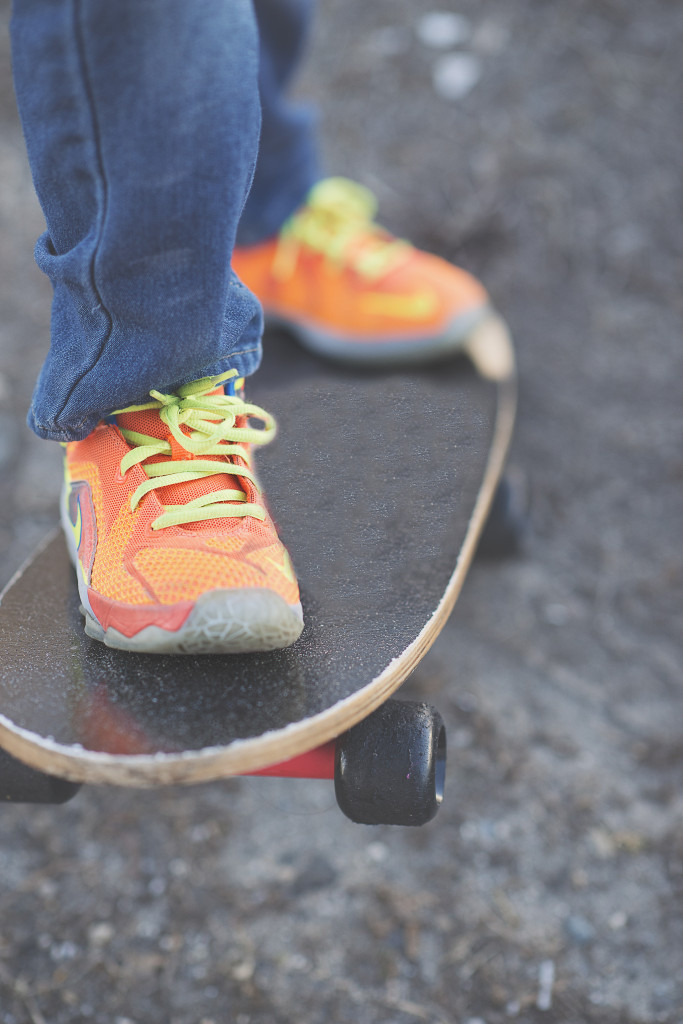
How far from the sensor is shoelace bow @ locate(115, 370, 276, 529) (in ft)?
3.23

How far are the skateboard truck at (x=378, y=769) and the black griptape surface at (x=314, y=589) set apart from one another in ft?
0.32

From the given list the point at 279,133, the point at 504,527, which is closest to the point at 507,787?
the point at 504,527

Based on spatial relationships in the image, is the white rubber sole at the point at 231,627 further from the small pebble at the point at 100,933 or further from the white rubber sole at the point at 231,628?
the small pebble at the point at 100,933

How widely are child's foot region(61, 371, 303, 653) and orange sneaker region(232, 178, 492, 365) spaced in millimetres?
725

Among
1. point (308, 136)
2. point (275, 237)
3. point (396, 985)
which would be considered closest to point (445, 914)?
point (396, 985)

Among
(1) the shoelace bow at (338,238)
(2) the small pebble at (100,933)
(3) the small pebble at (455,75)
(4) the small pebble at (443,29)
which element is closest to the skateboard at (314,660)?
(2) the small pebble at (100,933)

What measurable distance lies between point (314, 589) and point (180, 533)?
0.22 meters

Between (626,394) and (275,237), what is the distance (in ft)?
3.68

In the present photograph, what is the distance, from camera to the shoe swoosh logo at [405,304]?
1.78 m

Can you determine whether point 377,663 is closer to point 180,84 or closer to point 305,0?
point 180,84

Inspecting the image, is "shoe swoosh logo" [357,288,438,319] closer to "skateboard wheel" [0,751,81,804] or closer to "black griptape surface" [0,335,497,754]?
"black griptape surface" [0,335,497,754]

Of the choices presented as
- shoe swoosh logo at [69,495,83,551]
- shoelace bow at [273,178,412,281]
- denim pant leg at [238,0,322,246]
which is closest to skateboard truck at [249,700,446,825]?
shoe swoosh logo at [69,495,83,551]

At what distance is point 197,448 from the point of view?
3.30 feet

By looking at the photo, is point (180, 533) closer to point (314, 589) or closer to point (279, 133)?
point (314, 589)
